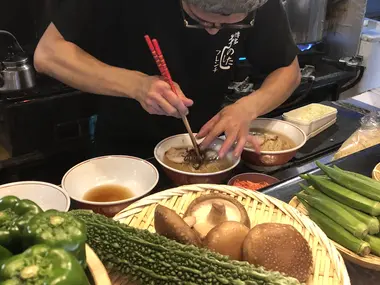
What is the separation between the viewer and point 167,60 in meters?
2.16

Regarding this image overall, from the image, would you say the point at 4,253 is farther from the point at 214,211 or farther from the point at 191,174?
the point at 191,174

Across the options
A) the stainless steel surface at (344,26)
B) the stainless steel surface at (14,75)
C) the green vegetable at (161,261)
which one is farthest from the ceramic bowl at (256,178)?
the stainless steel surface at (344,26)

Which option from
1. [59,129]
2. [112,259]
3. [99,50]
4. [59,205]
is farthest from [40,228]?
[59,129]

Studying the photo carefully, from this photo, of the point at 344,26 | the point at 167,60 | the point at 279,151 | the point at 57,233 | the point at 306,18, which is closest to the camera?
the point at 57,233

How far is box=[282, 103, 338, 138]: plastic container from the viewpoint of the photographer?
2238 mm

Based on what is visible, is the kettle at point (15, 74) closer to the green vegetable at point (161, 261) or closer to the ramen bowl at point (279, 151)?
the ramen bowl at point (279, 151)

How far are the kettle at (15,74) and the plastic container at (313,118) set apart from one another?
157 cm

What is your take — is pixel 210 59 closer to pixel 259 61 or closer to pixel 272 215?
pixel 259 61

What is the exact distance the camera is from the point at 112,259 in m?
1.08

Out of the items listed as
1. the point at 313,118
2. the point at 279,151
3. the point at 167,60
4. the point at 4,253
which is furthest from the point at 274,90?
the point at 4,253

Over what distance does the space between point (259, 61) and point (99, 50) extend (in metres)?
0.84

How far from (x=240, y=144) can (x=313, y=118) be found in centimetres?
58

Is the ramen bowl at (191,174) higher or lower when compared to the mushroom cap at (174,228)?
lower

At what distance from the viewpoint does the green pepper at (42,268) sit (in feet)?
2.45
